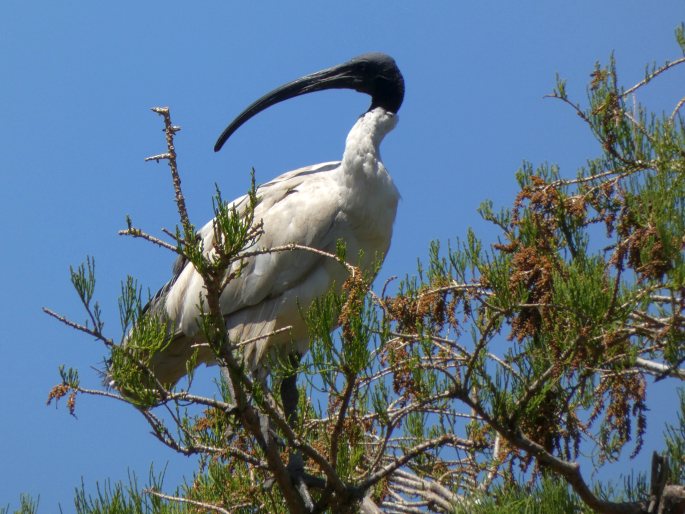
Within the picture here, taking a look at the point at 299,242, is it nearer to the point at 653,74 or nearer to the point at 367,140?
the point at 367,140

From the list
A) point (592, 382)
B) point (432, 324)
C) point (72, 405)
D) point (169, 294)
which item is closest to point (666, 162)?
point (592, 382)

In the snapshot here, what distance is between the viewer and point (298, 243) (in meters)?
4.88

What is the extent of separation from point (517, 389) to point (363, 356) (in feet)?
1.90

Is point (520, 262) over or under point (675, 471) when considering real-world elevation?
over

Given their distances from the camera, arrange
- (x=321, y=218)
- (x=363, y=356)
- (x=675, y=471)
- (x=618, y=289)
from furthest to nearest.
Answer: (x=321, y=218) < (x=675, y=471) < (x=618, y=289) < (x=363, y=356)

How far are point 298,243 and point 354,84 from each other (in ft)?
3.78

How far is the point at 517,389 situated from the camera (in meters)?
2.85

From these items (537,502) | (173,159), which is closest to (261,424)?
(537,502)

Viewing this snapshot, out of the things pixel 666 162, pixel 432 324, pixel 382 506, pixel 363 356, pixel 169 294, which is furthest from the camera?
pixel 169 294

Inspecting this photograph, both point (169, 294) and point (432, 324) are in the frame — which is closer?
point (432, 324)

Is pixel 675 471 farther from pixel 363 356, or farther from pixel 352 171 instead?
pixel 352 171

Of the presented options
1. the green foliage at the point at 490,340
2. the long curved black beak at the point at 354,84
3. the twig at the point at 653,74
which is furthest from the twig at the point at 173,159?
the long curved black beak at the point at 354,84

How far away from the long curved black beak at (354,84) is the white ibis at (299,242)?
0.94ft

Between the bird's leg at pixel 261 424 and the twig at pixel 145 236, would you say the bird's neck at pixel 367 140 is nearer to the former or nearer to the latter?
the bird's leg at pixel 261 424
